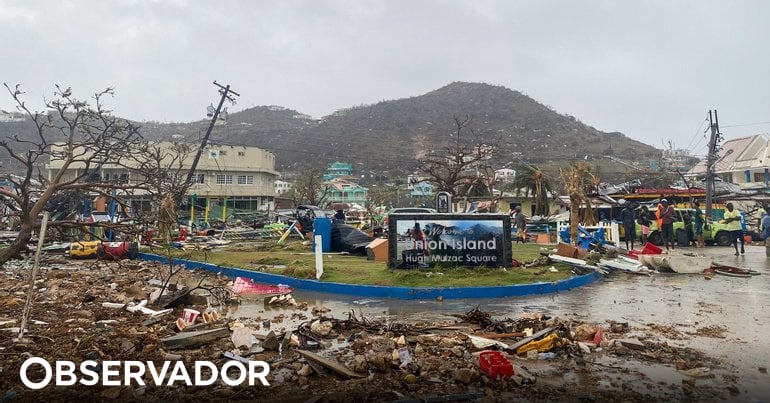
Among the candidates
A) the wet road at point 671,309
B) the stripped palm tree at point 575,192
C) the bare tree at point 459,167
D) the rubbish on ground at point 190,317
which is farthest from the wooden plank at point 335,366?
the bare tree at point 459,167

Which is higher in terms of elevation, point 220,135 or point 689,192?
point 220,135

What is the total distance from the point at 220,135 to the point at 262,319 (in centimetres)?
12889

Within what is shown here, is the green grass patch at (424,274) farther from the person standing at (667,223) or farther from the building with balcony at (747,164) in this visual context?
the building with balcony at (747,164)

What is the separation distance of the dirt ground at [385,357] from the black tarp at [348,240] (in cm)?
943

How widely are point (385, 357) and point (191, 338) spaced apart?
93.4 inches

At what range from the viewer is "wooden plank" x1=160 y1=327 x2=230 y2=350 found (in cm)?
585

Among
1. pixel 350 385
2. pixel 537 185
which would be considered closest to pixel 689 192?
pixel 537 185

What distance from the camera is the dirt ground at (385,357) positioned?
178 inches

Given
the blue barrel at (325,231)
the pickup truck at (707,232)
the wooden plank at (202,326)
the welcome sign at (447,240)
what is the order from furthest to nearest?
the pickup truck at (707,232) < the blue barrel at (325,231) < the welcome sign at (447,240) < the wooden plank at (202,326)

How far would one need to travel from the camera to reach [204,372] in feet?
16.9

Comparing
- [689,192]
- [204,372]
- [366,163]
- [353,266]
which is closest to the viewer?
[204,372]

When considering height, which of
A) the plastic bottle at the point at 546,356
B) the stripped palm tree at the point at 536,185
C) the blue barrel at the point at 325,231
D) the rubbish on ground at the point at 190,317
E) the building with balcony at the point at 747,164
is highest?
the building with balcony at the point at 747,164

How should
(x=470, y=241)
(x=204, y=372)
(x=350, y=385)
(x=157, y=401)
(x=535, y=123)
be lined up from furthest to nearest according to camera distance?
(x=535, y=123) < (x=470, y=241) < (x=204, y=372) < (x=350, y=385) < (x=157, y=401)

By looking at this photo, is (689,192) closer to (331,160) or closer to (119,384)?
(119,384)
